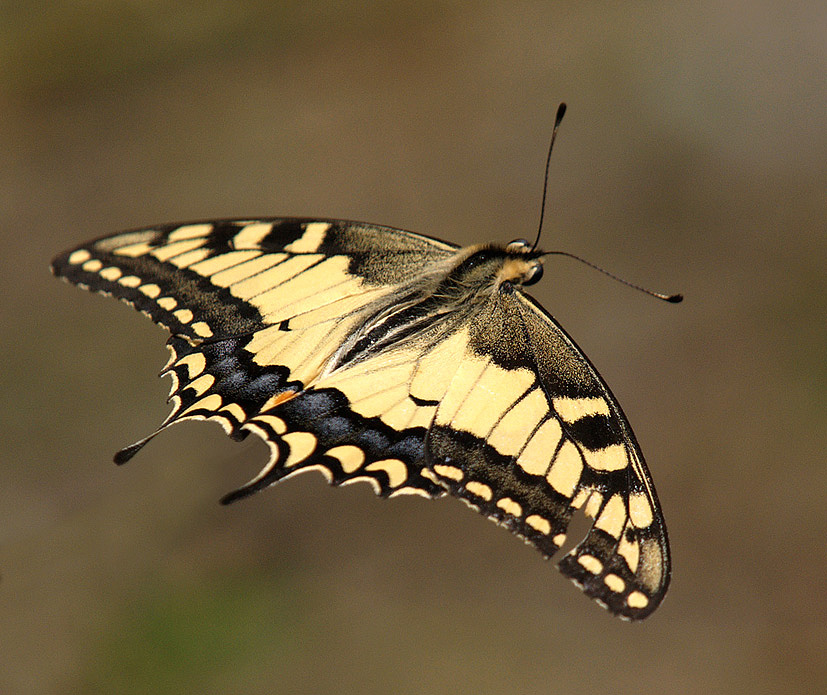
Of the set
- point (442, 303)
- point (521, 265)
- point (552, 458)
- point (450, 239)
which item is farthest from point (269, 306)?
point (450, 239)

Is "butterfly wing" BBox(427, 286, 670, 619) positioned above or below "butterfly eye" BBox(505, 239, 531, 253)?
below

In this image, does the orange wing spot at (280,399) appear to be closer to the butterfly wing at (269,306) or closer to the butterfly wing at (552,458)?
the butterfly wing at (269,306)

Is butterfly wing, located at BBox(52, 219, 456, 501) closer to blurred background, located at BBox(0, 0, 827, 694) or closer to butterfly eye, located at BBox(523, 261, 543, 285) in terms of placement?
butterfly eye, located at BBox(523, 261, 543, 285)

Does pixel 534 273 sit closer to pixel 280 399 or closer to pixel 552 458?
pixel 552 458

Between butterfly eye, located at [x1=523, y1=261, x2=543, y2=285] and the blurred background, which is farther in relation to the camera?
the blurred background

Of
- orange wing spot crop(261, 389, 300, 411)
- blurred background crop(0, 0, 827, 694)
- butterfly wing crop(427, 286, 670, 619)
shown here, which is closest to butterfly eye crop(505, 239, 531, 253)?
butterfly wing crop(427, 286, 670, 619)

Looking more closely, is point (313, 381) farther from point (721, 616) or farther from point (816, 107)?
point (816, 107)

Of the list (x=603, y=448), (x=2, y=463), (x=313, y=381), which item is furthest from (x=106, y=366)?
(x=603, y=448)

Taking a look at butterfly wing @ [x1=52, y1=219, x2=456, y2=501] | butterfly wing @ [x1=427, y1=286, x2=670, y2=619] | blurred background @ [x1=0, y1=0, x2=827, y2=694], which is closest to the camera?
butterfly wing @ [x1=427, y1=286, x2=670, y2=619]

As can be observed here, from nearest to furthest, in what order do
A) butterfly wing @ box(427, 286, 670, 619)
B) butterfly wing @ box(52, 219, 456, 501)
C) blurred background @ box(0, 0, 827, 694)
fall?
butterfly wing @ box(427, 286, 670, 619) → butterfly wing @ box(52, 219, 456, 501) → blurred background @ box(0, 0, 827, 694)
